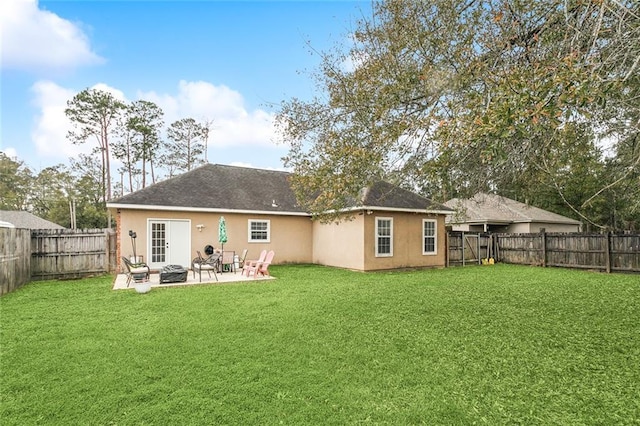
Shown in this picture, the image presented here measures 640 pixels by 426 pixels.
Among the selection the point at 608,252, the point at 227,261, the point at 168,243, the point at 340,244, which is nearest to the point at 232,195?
the point at 227,261

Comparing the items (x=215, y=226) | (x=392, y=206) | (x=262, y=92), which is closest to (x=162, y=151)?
(x=215, y=226)

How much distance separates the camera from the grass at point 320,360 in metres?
3.03

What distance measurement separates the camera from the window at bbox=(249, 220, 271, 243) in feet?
47.3

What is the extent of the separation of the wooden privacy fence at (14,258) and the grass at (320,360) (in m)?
0.89

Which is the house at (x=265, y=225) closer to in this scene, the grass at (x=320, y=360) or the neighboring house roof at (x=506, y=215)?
the grass at (x=320, y=360)

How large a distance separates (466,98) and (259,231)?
37.1 feet

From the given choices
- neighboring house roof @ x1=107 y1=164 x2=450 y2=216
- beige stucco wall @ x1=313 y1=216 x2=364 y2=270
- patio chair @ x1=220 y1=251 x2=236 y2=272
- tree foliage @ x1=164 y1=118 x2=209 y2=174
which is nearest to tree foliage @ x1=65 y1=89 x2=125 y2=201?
tree foliage @ x1=164 y1=118 x2=209 y2=174

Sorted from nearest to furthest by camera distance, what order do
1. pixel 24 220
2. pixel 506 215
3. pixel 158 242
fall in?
pixel 158 242, pixel 506 215, pixel 24 220

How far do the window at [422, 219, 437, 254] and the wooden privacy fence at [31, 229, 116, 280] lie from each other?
41.2ft

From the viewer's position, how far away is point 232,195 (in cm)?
1467

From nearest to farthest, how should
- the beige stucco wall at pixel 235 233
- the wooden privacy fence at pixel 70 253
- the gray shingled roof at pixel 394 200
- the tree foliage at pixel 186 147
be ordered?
the wooden privacy fence at pixel 70 253 < the beige stucco wall at pixel 235 233 < the gray shingled roof at pixel 394 200 < the tree foliage at pixel 186 147

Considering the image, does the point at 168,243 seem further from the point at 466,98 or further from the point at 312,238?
the point at 466,98

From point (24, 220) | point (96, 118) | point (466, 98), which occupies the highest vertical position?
point (96, 118)

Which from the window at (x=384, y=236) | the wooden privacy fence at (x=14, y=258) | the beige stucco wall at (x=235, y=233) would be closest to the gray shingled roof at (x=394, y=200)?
the window at (x=384, y=236)
